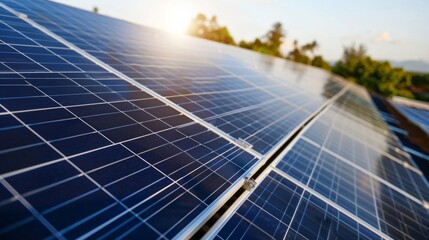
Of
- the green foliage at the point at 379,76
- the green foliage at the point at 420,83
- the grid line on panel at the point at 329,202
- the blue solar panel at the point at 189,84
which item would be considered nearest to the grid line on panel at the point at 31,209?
the grid line on panel at the point at 329,202

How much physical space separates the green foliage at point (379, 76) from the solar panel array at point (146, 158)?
5723cm

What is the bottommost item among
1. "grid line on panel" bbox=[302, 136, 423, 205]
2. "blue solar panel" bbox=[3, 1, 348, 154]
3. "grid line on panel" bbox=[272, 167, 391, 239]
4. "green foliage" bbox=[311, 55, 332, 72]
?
"green foliage" bbox=[311, 55, 332, 72]

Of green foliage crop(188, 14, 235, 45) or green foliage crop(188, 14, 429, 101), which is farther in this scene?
green foliage crop(188, 14, 235, 45)

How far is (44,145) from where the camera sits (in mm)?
3994

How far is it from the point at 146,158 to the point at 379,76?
71.3 metres

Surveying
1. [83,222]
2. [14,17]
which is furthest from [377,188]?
[14,17]

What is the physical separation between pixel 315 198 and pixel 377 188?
3.73 meters

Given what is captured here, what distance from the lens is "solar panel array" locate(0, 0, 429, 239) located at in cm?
346

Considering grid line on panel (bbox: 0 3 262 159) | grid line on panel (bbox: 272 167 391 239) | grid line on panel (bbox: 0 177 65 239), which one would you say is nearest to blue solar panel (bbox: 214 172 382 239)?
grid line on panel (bbox: 272 167 391 239)

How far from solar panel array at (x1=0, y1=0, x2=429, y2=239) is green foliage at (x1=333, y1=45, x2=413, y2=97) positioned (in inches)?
2253

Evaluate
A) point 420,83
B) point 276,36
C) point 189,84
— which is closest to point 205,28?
point 276,36

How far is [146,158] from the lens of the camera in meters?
4.84

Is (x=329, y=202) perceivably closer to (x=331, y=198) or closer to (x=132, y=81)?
(x=331, y=198)

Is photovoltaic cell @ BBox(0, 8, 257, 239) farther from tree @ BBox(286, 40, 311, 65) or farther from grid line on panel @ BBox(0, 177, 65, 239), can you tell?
tree @ BBox(286, 40, 311, 65)
